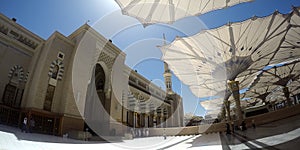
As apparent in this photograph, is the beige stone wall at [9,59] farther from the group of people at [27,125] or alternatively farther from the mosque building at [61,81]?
the group of people at [27,125]

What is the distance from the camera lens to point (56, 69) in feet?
32.2

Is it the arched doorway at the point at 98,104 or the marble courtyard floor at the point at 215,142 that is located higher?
the arched doorway at the point at 98,104

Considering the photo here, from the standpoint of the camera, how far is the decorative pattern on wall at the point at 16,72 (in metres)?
9.34

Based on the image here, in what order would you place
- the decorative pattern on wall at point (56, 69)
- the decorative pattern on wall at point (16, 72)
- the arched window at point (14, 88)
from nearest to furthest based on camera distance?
the arched window at point (14, 88), the decorative pattern on wall at point (16, 72), the decorative pattern on wall at point (56, 69)

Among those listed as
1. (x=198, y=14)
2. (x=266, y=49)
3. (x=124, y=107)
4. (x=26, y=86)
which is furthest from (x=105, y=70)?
(x=266, y=49)

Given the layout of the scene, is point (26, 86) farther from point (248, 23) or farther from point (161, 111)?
point (161, 111)

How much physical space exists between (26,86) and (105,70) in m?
4.85

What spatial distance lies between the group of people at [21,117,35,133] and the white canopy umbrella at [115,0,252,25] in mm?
6095

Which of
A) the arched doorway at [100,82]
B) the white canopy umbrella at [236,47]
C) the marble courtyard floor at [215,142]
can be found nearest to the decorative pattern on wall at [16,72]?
the marble courtyard floor at [215,142]

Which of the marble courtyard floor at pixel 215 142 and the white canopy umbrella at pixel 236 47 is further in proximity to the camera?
the white canopy umbrella at pixel 236 47

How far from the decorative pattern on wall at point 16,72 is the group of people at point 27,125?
10.2ft

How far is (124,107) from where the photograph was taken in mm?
13172

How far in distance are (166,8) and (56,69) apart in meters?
6.73

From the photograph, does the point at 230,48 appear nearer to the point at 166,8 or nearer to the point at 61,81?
the point at 166,8
